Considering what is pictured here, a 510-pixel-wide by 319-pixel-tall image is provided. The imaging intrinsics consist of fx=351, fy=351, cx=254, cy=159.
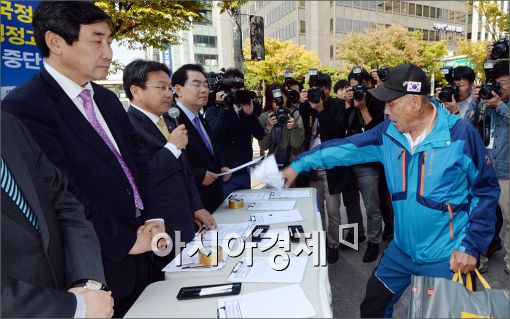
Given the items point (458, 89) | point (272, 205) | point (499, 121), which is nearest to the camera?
point (272, 205)

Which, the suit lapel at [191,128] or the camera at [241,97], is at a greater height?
the camera at [241,97]

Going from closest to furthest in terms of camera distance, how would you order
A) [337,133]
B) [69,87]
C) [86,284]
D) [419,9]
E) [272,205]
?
[86,284] < [69,87] < [272,205] < [337,133] < [419,9]

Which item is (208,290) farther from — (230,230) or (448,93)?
(448,93)

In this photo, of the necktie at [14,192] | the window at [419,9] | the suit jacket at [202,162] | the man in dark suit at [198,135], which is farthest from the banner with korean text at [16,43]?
the window at [419,9]

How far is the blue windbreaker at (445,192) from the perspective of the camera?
2.01m

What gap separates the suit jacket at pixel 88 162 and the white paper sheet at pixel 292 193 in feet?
→ 5.54

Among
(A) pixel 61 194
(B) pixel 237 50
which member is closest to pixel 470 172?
(A) pixel 61 194

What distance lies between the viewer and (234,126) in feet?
13.9

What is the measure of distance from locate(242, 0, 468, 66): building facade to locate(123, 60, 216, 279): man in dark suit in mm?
39315

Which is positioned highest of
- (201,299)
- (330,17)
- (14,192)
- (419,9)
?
(419,9)

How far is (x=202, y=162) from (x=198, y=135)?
0.82 feet

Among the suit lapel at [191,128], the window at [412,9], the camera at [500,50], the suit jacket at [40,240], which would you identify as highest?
the window at [412,9]

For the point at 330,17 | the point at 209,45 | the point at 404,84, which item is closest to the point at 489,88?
the point at 404,84

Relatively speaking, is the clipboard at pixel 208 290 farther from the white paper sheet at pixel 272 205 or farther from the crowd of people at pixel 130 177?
the white paper sheet at pixel 272 205
